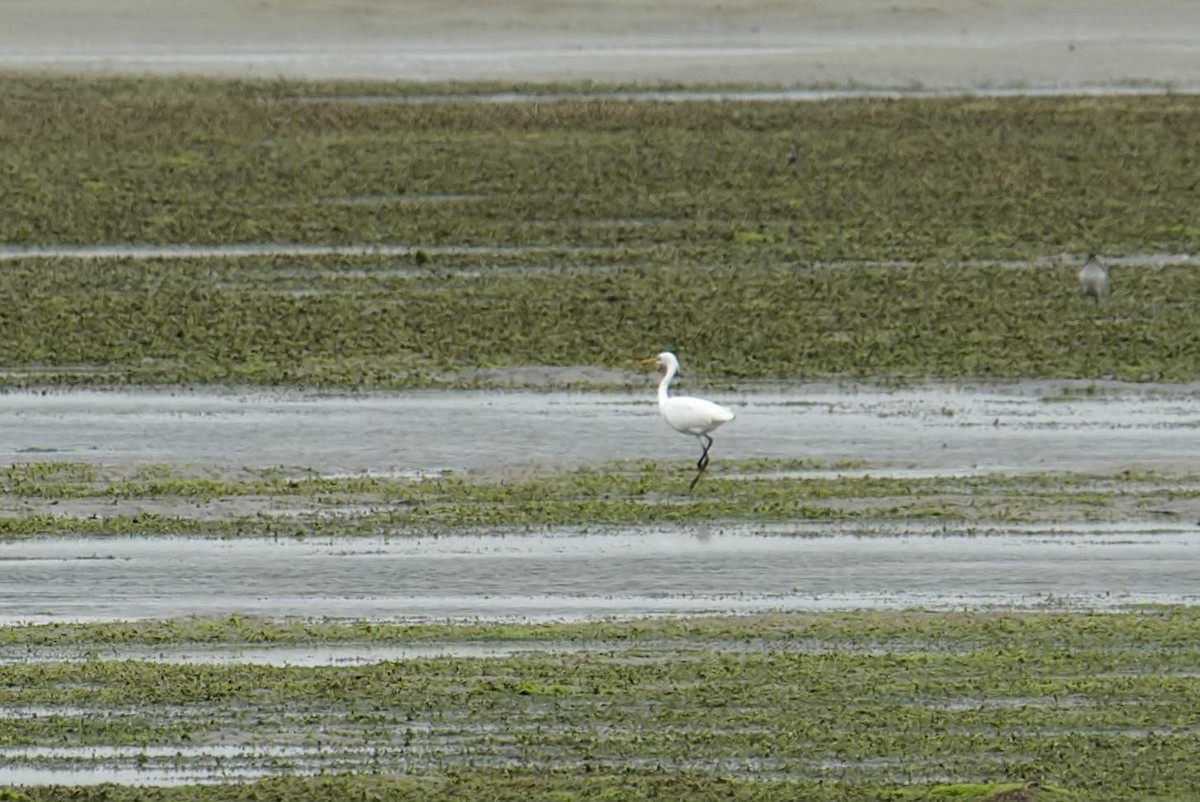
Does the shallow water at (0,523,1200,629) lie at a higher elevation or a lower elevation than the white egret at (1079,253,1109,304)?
higher

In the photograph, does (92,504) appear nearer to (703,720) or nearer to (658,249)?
(703,720)

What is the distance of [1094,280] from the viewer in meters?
19.3

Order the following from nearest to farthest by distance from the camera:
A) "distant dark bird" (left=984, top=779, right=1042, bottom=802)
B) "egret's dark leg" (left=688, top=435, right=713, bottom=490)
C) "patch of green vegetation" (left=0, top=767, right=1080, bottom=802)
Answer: "distant dark bird" (left=984, top=779, right=1042, bottom=802)
"patch of green vegetation" (left=0, top=767, right=1080, bottom=802)
"egret's dark leg" (left=688, top=435, right=713, bottom=490)

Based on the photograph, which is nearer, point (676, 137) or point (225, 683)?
point (225, 683)

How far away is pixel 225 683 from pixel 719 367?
8.28 metres

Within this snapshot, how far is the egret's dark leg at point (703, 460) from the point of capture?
47.2 feet

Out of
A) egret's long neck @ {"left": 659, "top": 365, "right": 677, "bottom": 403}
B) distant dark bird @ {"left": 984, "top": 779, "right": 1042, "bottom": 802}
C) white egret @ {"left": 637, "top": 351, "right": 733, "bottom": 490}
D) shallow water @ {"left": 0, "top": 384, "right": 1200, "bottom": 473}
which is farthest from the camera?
egret's long neck @ {"left": 659, "top": 365, "right": 677, "bottom": 403}

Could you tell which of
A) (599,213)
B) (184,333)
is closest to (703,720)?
(184,333)

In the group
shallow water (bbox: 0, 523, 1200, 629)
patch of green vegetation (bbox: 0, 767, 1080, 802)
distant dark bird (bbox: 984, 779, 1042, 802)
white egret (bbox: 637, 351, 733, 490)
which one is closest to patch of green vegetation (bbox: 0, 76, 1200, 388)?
white egret (bbox: 637, 351, 733, 490)

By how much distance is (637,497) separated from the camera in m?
14.0

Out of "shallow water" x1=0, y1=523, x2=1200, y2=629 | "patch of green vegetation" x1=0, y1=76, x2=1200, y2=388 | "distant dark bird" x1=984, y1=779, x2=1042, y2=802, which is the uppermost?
"distant dark bird" x1=984, y1=779, x2=1042, y2=802

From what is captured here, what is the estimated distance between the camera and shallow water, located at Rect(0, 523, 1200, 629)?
37.7ft

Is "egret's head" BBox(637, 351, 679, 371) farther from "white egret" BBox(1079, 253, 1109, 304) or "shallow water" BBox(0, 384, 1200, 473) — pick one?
"white egret" BBox(1079, 253, 1109, 304)

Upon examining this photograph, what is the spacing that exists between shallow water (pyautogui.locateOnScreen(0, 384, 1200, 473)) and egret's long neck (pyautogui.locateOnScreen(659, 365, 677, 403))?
0.35 m
